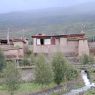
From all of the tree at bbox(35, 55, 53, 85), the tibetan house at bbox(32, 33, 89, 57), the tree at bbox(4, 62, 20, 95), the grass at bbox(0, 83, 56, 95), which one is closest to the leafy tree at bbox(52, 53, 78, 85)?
the grass at bbox(0, 83, 56, 95)

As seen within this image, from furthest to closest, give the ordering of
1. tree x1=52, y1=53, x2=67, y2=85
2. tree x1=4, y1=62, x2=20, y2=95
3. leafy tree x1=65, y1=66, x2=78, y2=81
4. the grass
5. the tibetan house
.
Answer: the tibetan house → leafy tree x1=65, y1=66, x2=78, y2=81 → tree x1=52, y1=53, x2=67, y2=85 → the grass → tree x1=4, y1=62, x2=20, y2=95

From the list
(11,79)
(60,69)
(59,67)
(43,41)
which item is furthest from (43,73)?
(43,41)

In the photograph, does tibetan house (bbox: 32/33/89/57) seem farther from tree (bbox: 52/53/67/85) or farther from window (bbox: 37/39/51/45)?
tree (bbox: 52/53/67/85)

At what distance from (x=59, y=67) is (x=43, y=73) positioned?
12.6 ft

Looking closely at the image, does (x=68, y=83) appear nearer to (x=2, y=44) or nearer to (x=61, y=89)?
(x=61, y=89)

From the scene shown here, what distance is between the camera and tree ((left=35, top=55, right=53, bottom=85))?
1892 inches

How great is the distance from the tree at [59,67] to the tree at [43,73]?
1.94 metres

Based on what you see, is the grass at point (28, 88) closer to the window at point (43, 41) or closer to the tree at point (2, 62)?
the tree at point (2, 62)

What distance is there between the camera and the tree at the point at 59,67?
50.7 metres

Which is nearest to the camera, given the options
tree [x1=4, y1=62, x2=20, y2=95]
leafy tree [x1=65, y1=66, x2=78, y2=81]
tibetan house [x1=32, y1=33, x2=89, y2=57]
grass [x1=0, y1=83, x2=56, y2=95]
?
tree [x1=4, y1=62, x2=20, y2=95]

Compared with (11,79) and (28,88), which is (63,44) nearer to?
(28,88)

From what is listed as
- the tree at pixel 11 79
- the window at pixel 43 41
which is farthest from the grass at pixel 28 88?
the window at pixel 43 41

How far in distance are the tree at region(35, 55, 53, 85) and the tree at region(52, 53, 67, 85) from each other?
194 centimetres

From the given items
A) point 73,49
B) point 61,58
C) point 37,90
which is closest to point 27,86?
point 37,90
